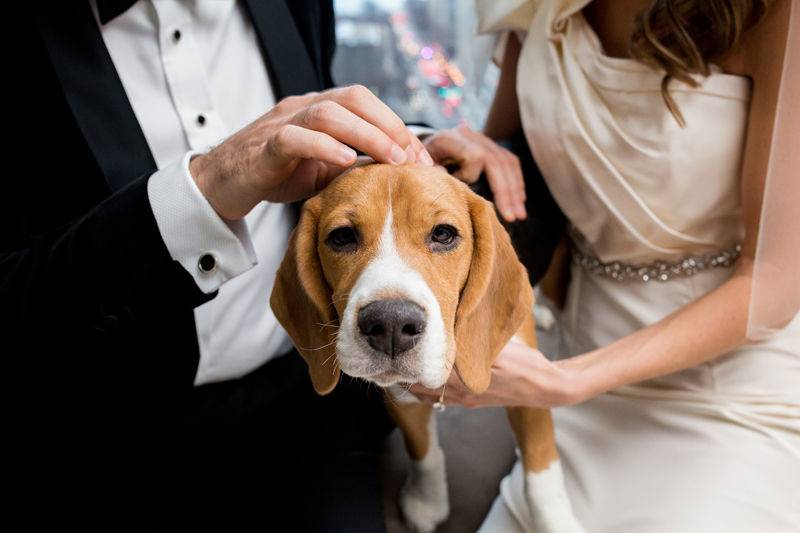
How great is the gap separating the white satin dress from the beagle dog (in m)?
0.30

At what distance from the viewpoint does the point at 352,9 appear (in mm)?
1879

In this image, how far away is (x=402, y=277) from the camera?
27.3 inches

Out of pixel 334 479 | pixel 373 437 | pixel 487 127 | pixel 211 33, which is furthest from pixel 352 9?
pixel 334 479

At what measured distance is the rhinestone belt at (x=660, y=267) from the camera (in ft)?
3.41

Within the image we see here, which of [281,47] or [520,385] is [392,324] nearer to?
[520,385]

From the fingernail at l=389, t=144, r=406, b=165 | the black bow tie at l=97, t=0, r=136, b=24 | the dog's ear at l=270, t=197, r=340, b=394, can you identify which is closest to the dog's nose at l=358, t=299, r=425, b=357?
the dog's ear at l=270, t=197, r=340, b=394

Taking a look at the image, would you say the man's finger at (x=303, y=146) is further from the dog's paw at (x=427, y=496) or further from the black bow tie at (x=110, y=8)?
the dog's paw at (x=427, y=496)

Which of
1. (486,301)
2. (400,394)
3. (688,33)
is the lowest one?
(400,394)

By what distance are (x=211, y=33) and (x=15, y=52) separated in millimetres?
284

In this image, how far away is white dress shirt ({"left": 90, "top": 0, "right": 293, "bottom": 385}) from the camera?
0.87m

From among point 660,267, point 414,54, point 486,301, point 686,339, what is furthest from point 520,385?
point 414,54

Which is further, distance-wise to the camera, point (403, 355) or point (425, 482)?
point (425, 482)

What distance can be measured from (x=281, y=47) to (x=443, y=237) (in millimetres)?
497

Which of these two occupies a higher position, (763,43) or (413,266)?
(763,43)
